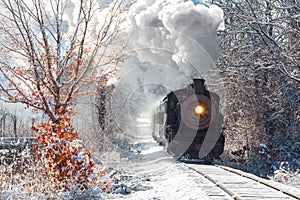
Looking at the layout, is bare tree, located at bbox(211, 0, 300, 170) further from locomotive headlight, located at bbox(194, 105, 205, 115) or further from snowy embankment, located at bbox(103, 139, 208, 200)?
snowy embankment, located at bbox(103, 139, 208, 200)

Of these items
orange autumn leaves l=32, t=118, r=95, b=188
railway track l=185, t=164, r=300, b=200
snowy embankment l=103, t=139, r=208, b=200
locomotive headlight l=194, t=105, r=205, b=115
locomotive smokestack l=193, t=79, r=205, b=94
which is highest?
locomotive smokestack l=193, t=79, r=205, b=94

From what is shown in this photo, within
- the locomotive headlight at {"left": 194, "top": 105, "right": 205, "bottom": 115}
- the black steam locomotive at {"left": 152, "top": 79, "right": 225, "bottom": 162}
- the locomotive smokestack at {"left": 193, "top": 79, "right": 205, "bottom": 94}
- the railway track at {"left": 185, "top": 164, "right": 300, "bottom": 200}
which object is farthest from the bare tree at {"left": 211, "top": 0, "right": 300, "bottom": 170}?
the railway track at {"left": 185, "top": 164, "right": 300, "bottom": 200}

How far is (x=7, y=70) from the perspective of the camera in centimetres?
748

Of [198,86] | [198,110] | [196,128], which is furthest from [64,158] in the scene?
[198,86]

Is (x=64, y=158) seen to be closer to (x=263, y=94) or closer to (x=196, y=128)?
(x=196, y=128)

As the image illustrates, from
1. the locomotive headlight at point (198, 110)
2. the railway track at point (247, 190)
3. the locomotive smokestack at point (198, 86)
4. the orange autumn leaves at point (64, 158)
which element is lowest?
the railway track at point (247, 190)

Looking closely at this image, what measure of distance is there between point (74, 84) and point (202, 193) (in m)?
3.89

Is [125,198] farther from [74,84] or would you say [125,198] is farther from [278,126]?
[278,126]

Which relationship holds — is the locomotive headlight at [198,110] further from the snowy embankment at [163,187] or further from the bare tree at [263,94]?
the snowy embankment at [163,187]

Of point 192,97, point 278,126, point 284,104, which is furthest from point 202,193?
point 278,126

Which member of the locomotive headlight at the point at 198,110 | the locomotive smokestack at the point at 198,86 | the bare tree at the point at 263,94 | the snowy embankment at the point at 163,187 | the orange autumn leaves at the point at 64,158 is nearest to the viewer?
the orange autumn leaves at the point at 64,158

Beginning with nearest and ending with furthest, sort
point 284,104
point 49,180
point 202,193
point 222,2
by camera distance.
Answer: point 49,180 → point 202,193 → point 222,2 → point 284,104

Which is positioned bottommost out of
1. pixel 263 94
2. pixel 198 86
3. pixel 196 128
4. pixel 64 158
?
pixel 64 158

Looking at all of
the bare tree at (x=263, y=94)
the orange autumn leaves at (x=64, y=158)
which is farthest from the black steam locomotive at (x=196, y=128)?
the orange autumn leaves at (x=64, y=158)
